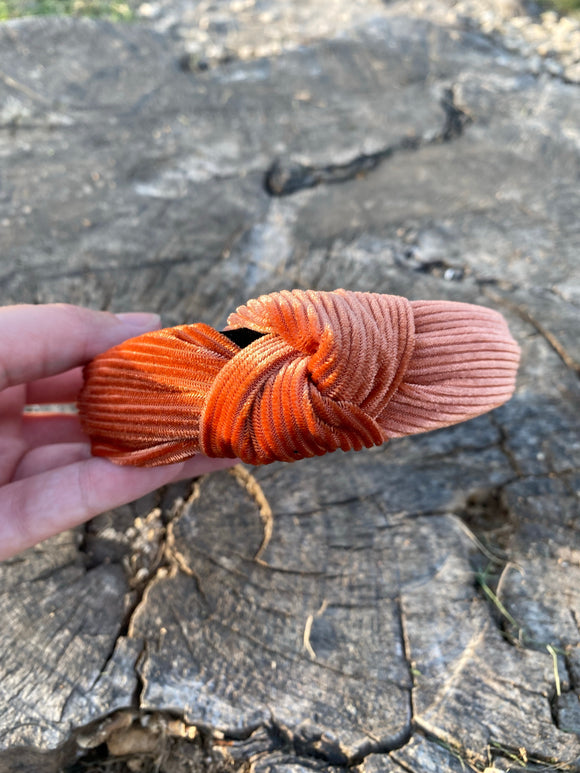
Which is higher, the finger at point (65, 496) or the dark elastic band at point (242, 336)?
the dark elastic band at point (242, 336)

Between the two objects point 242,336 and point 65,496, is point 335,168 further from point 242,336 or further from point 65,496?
point 65,496

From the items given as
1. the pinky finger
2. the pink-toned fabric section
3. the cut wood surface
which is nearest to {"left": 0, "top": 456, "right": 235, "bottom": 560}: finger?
the pinky finger

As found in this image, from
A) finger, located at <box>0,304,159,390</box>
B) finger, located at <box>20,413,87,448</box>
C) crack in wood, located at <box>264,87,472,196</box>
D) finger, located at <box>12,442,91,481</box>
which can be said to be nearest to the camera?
finger, located at <box>0,304,159,390</box>

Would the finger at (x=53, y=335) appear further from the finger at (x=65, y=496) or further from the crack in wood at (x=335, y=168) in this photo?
the crack in wood at (x=335, y=168)

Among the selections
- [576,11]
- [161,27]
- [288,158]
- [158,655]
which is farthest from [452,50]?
[158,655]

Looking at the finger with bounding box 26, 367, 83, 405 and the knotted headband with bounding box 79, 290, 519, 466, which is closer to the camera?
the knotted headband with bounding box 79, 290, 519, 466

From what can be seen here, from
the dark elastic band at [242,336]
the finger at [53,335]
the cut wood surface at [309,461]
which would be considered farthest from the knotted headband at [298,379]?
the cut wood surface at [309,461]

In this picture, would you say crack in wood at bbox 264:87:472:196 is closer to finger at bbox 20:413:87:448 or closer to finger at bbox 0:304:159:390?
finger at bbox 0:304:159:390

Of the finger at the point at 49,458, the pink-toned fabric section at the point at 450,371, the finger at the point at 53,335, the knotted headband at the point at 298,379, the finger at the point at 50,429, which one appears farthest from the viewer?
the finger at the point at 50,429
